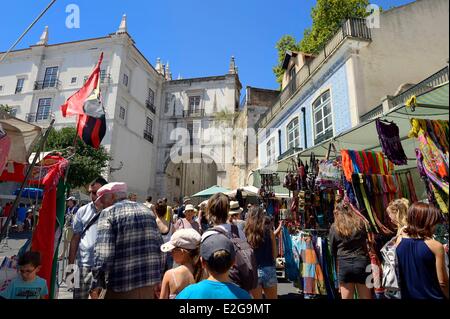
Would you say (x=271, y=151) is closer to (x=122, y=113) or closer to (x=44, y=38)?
(x=122, y=113)

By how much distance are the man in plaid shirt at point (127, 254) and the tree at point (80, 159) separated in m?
15.4

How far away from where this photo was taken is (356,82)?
7812 mm

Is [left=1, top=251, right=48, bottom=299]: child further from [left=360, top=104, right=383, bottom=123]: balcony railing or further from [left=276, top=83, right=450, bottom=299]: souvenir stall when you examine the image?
[left=360, top=104, right=383, bottom=123]: balcony railing

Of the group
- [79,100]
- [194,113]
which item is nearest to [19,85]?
[194,113]

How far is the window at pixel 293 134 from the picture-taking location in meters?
11.5

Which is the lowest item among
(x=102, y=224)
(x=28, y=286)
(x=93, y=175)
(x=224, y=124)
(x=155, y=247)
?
(x=28, y=286)

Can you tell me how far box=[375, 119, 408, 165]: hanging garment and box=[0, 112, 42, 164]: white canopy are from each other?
521 centimetres

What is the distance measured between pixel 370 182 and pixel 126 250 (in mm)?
3763

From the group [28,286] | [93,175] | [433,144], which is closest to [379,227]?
[433,144]

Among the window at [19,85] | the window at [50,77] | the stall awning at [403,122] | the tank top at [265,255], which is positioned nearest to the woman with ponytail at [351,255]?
the tank top at [265,255]

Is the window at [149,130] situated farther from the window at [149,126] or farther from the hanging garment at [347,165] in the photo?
the hanging garment at [347,165]

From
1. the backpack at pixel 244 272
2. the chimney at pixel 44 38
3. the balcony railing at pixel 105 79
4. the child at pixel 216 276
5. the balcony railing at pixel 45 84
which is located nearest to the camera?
the child at pixel 216 276
